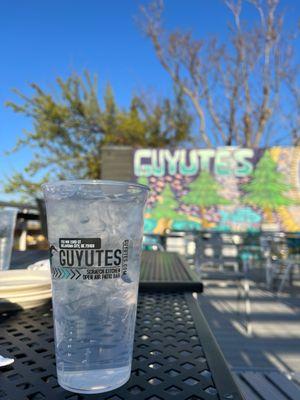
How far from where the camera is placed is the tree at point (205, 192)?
26.5ft

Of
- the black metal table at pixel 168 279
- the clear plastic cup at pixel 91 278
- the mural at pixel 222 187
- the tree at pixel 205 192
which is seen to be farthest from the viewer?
the tree at pixel 205 192

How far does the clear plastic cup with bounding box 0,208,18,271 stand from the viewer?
0.92 m

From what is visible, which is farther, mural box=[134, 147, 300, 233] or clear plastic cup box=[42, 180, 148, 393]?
mural box=[134, 147, 300, 233]

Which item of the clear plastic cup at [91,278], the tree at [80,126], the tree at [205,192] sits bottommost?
the clear plastic cup at [91,278]

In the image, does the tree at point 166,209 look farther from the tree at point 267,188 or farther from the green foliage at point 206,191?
the tree at point 267,188

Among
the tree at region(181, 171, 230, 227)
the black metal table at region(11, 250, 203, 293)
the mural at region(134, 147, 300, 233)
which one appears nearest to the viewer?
the black metal table at region(11, 250, 203, 293)

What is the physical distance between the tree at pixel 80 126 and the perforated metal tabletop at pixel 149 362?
12.0 meters

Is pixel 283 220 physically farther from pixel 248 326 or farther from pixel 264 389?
pixel 264 389

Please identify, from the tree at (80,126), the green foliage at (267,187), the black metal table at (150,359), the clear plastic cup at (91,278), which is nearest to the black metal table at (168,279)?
the black metal table at (150,359)

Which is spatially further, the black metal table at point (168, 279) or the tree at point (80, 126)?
the tree at point (80, 126)

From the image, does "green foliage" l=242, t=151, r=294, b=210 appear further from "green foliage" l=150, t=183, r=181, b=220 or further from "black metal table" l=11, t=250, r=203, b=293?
"black metal table" l=11, t=250, r=203, b=293

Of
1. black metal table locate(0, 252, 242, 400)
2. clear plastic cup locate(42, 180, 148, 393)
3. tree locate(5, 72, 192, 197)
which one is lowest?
black metal table locate(0, 252, 242, 400)

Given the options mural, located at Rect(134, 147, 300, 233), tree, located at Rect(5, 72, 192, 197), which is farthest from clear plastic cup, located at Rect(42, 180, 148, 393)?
tree, located at Rect(5, 72, 192, 197)

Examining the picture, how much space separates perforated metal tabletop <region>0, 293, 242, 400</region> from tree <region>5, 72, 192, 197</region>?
1197 cm
